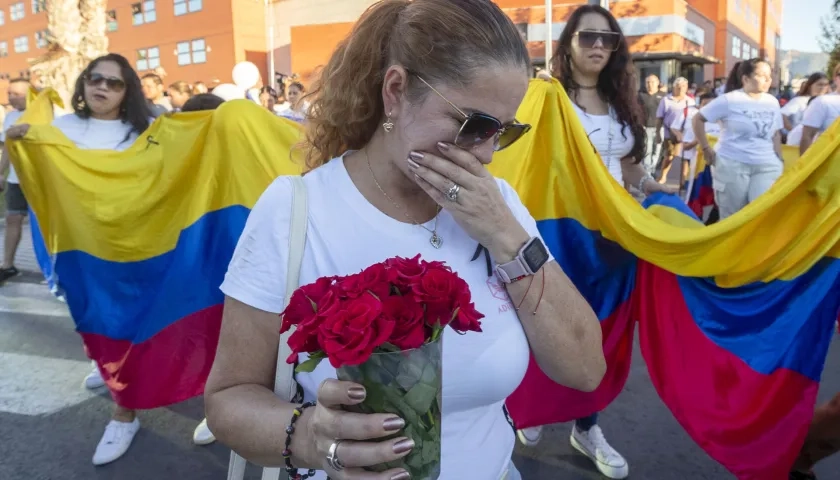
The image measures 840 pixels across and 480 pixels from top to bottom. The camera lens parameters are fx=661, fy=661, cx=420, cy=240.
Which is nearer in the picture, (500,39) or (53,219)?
(500,39)

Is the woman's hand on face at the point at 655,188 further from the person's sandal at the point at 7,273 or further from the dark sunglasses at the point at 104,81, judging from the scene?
the person's sandal at the point at 7,273

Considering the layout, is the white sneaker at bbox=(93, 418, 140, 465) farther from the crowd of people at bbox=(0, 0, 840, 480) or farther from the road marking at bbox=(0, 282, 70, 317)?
the road marking at bbox=(0, 282, 70, 317)

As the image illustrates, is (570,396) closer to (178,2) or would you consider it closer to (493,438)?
(493,438)

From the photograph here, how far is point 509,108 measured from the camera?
57.1 inches

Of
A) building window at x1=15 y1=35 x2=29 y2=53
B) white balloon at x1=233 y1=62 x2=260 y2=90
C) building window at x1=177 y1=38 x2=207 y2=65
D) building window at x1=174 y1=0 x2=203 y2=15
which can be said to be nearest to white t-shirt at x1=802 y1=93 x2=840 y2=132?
white balloon at x1=233 y1=62 x2=260 y2=90

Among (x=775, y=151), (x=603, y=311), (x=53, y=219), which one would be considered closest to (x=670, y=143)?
(x=775, y=151)

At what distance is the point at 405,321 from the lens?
0.99 m

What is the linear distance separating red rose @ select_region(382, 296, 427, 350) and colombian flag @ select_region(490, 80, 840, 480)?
2.08 m

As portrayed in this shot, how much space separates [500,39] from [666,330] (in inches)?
79.4

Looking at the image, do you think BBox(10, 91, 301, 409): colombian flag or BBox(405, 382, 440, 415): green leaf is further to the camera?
BBox(10, 91, 301, 409): colombian flag

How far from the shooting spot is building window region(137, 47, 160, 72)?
39375 millimetres

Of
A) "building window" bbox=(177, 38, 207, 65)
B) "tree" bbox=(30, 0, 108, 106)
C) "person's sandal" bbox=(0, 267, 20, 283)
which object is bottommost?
"person's sandal" bbox=(0, 267, 20, 283)

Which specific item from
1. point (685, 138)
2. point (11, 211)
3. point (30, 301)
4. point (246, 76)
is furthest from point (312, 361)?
point (246, 76)

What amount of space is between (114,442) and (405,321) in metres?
3.12
